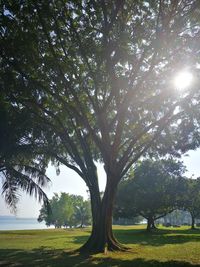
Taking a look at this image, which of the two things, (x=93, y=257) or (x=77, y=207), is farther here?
(x=77, y=207)

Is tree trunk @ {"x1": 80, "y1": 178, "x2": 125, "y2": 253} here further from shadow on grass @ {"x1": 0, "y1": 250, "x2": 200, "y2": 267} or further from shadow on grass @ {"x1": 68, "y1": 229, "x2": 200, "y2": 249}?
shadow on grass @ {"x1": 68, "y1": 229, "x2": 200, "y2": 249}

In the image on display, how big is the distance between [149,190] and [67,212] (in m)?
57.5

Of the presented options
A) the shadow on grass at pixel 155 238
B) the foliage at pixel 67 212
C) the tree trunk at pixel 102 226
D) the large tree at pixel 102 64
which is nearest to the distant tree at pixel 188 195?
the shadow on grass at pixel 155 238

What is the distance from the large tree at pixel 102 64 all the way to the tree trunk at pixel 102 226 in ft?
0.21

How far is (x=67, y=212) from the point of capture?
108 metres

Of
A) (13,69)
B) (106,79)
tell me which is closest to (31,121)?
(13,69)

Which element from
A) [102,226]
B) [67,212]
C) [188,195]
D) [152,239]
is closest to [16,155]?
[102,226]

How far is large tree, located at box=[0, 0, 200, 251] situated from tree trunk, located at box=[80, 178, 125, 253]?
2.6 inches

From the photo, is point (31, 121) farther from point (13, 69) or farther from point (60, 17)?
point (60, 17)

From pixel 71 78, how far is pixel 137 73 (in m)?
4.12

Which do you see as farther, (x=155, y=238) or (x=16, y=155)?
(x=155, y=238)

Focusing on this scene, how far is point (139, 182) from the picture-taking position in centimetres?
5653

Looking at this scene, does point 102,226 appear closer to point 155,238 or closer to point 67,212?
point 155,238

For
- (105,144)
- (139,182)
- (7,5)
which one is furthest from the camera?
(139,182)
